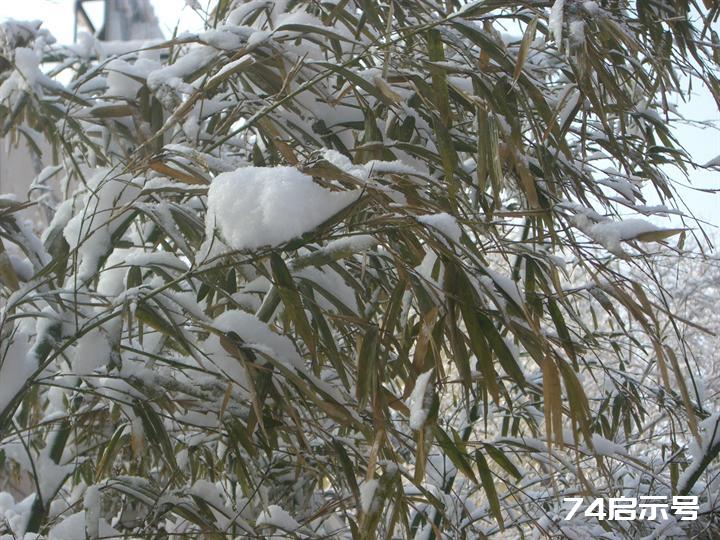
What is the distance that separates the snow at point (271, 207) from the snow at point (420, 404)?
0.20 meters

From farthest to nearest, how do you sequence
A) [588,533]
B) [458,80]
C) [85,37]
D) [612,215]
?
[85,37] → [588,533] → [612,215] → [458,80]

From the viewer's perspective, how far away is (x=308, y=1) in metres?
1.40

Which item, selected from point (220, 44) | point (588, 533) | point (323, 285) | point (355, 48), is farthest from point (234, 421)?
point (588, 533)

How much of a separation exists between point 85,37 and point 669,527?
164 cm

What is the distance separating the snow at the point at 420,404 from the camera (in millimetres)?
806

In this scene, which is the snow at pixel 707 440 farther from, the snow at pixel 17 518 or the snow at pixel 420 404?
the snow at pixel 17 518

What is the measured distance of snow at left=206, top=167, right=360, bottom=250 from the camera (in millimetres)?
776

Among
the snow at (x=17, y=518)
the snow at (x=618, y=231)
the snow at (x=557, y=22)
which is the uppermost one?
the snow at (x=557, y=22)

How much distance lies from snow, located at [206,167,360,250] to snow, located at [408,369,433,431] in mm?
198

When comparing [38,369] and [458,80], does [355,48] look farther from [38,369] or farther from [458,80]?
[38,369]

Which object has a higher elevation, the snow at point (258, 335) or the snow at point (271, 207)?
the snow at point (271, 207)

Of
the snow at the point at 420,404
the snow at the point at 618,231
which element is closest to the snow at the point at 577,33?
the snow at the point at 618,231

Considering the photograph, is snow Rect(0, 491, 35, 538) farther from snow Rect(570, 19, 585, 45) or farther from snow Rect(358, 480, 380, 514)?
snow Rect(570, 19, 585, 45)

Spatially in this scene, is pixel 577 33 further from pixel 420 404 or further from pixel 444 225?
pixel 420 404
